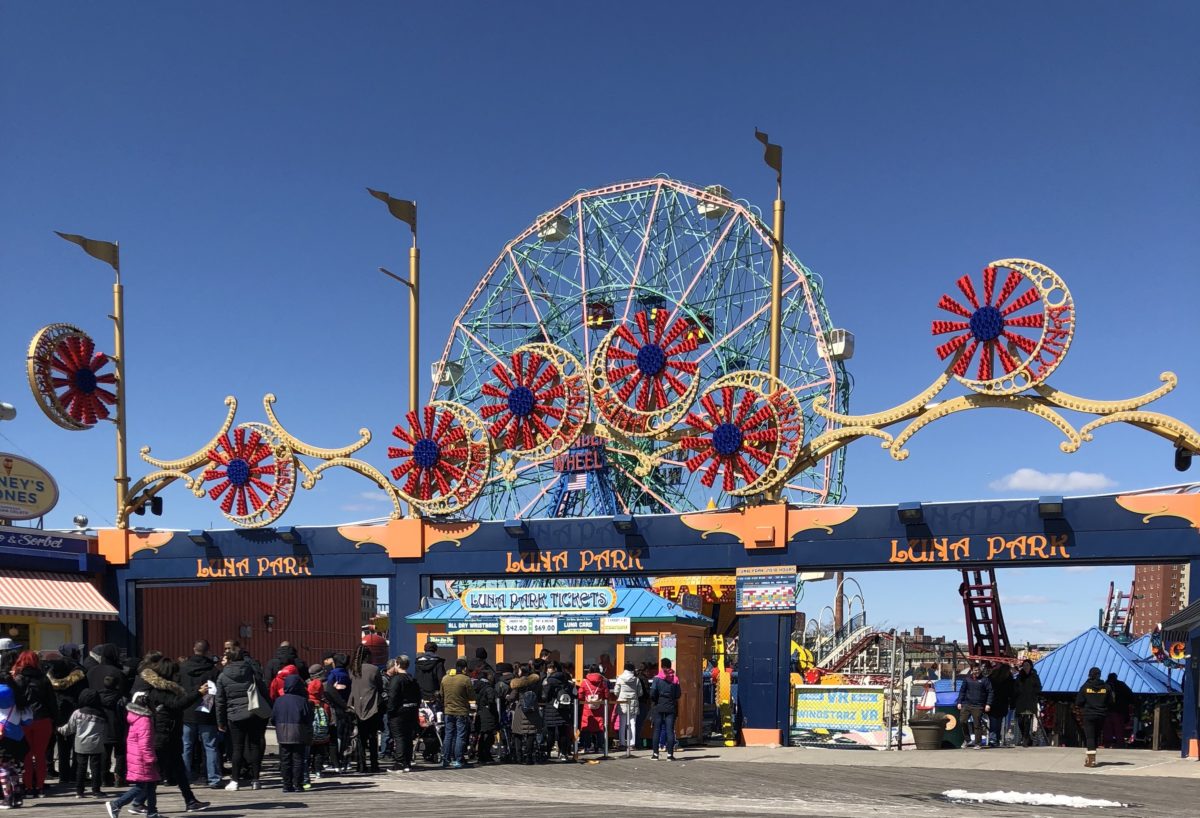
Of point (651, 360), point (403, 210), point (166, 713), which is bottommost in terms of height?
point (166, 713)

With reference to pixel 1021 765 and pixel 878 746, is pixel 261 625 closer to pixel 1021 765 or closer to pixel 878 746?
pixel 878 746

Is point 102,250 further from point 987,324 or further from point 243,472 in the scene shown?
point 987,324

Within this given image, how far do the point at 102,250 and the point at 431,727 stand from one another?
15418 mm

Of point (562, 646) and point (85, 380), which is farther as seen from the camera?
point (85, 380)

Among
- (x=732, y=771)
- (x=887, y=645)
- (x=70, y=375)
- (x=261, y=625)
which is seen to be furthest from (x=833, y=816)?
(x=887, y=645)

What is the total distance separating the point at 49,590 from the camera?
2547 centimetres

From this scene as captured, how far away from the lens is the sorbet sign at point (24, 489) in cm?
2572

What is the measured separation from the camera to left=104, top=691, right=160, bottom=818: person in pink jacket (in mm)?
11484

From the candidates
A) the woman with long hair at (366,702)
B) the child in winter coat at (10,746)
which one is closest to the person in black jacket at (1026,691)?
the woman with long hair at (366,702)

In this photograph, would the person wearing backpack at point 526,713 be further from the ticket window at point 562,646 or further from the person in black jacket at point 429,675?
the ticket window at point 562,646

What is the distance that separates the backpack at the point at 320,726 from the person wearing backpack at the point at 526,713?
2952 mm

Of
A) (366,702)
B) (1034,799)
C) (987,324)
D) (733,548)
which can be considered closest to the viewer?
(1034,799)

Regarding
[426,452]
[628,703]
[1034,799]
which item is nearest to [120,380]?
[426,452]

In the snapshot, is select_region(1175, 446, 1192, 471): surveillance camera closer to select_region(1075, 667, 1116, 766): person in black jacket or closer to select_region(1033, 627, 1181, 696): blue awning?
select_region(1075, 667, 1116, 766): person in black jacket
